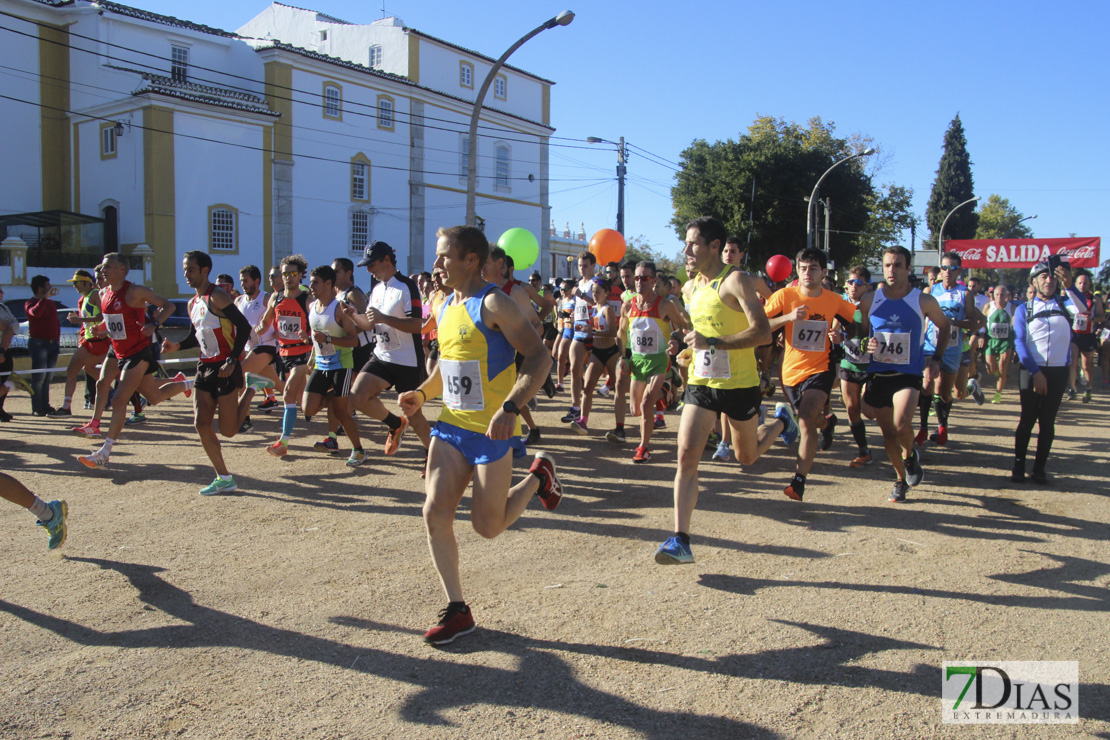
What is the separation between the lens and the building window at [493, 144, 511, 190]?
44.7m

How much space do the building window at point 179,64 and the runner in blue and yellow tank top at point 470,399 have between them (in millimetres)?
35072

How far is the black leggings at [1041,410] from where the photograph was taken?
23.0 feet

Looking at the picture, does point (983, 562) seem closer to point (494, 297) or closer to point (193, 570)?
point (494, 297)

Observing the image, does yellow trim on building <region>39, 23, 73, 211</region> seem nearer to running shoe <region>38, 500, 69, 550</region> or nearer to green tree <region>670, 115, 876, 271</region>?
green tree <region>670, 115, 876, 271</region>

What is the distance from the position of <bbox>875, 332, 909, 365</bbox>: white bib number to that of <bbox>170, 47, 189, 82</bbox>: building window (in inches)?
1369

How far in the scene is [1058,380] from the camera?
22.9ft

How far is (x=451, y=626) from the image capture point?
12.3ft

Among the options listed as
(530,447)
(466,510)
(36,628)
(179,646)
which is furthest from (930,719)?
(530,447)

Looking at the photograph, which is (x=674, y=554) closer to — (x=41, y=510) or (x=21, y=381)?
(x=41, y=510)

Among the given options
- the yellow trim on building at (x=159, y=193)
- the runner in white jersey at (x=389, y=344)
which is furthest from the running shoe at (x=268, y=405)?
the yellow trim on building at (x=159, y=193)

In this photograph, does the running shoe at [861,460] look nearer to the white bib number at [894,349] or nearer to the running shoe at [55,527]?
the white bib number at [894,349]

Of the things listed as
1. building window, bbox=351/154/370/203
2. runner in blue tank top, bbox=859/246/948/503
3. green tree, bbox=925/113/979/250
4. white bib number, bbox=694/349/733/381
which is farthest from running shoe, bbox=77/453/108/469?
green tree, bbox=925/113/979/250

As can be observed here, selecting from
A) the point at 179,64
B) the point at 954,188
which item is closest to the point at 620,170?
the point at 179,64

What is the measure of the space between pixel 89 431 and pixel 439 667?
7.46 meters
